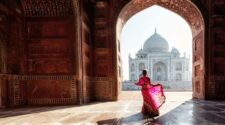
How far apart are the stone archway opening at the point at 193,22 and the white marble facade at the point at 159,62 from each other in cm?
2914

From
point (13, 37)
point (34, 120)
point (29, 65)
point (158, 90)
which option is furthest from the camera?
point (29, 65)

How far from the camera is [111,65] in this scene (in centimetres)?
871

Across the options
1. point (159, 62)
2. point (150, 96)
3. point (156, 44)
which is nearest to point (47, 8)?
point (150, 96)

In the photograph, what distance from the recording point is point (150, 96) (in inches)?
189

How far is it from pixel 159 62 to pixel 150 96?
36.5 m

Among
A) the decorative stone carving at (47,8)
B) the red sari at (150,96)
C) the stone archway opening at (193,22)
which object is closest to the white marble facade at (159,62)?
the stone archway opening at (193,22)

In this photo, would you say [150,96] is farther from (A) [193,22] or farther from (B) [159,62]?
(B) [159,62]

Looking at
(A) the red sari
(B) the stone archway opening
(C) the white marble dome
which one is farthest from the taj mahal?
(A) the red sari

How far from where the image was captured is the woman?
4765 mm

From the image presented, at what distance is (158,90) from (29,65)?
4360 mm

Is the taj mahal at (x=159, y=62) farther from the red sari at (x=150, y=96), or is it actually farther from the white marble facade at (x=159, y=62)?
the red sari at (x=150, y=96)

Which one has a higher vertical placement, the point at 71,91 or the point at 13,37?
the point at 13,37

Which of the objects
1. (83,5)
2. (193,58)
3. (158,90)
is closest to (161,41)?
(193,58)

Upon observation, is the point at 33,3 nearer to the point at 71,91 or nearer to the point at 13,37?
the point at 13,37
